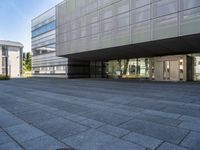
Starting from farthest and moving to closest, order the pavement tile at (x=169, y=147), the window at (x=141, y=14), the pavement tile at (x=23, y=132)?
1. the window at (x=141, y=14)
2. the pavement tile at (x=23, y=132)
3. the pavement tile at (x=169, y=147)

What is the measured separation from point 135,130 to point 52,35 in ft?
118

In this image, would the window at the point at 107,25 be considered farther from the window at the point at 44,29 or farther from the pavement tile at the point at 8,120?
the window at the point at 44,29

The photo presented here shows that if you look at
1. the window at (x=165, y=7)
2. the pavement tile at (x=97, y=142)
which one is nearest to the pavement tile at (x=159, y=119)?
the pavement tile at (x=97, y=142)

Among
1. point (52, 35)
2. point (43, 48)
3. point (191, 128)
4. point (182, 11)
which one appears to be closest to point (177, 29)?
point (182, 11)

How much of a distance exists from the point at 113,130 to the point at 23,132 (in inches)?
93.7

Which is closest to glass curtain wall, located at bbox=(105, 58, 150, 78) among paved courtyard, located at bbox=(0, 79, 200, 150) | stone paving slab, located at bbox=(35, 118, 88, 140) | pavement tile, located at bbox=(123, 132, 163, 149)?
paved courtyard, located at bbox=(0, 79, 200, 150)

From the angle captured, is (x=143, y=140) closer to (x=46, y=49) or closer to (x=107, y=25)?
(x=107, y=25)

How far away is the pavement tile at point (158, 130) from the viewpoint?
397cm

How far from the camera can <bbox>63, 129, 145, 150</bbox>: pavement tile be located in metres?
3.52

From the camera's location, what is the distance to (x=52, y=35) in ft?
122

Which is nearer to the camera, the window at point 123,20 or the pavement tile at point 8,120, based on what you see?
the pavement tile at point 8,120

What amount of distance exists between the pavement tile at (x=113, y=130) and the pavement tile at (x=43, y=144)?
1.23 meters

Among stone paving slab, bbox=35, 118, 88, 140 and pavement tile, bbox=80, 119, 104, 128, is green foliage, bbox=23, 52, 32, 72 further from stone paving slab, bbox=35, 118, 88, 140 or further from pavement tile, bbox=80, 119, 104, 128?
pavement tile, bbox=80, 119, 104, 128

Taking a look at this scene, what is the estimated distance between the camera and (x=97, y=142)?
3768 mm
